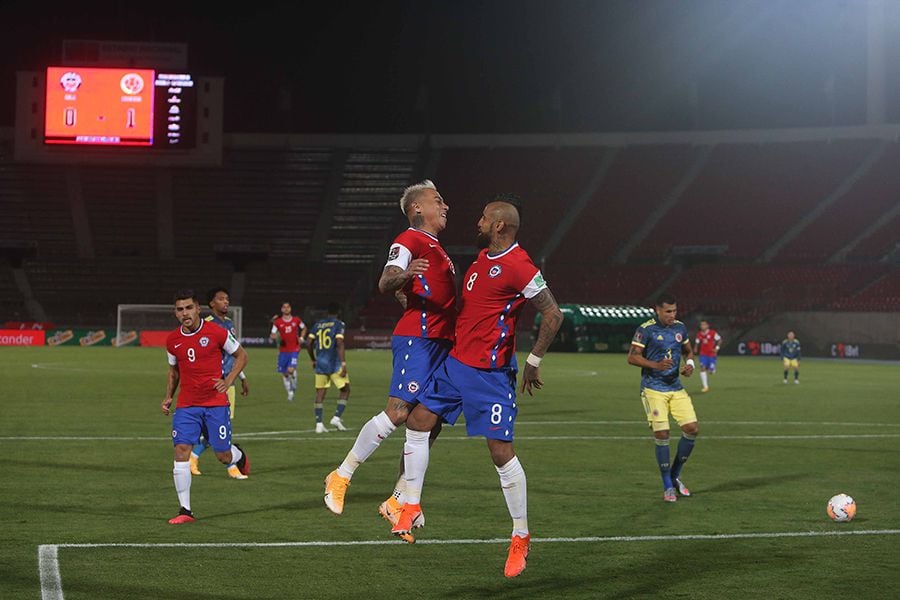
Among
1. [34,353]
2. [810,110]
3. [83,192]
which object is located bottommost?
[34,353]

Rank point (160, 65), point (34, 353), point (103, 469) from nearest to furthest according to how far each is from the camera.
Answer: point (103, 469) < point (34, 353) < point (160, 65)

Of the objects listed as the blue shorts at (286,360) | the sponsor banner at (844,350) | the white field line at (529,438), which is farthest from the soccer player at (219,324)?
the sponsor banner at (844,350)

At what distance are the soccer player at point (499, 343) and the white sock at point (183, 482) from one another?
3148 mm

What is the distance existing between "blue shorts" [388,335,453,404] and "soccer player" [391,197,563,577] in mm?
285

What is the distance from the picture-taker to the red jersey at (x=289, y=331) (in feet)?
85.2

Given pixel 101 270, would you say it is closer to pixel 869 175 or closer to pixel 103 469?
pixel 869 175

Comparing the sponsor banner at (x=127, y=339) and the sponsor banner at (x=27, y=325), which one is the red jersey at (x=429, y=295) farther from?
the sponsor banner at (x=27, y=325)

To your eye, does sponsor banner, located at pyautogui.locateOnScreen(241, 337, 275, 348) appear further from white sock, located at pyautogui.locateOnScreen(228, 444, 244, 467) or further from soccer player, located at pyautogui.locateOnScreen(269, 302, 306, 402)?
white sock, located at pyautogui.locateOnScreen(228, 444, 244, 467)

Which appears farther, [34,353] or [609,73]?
[609,73]

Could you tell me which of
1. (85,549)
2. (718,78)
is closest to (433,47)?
(718,78)

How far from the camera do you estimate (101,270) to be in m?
68.9

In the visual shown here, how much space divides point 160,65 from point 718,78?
1390 inches

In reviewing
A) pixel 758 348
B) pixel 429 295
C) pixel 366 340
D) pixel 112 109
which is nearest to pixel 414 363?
pixel 429 295

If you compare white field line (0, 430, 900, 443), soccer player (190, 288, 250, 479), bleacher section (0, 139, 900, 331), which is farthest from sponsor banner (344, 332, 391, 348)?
soccer player (190, 288, 250, 479)
